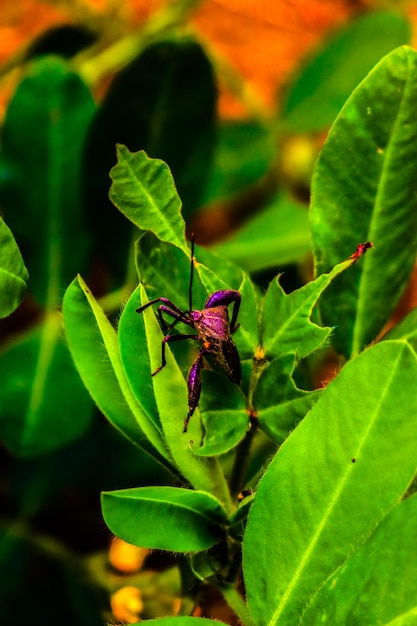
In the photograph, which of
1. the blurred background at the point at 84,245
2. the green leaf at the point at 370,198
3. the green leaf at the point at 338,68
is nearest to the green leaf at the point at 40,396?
the blurred background at the point at 84,245

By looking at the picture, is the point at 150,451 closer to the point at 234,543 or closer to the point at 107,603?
the point at 234,543

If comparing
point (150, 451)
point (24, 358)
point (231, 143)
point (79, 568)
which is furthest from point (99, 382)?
point (231, 143)

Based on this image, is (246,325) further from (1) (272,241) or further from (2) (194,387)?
(1) (272,241)

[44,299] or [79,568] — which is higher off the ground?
[44,299]

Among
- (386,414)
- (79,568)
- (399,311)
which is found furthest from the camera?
(399,311)

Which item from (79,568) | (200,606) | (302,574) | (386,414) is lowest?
(79,568)

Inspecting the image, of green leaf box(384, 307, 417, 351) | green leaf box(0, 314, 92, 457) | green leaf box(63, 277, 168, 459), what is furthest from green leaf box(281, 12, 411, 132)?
green leaf box(63, 277, 168, 459)

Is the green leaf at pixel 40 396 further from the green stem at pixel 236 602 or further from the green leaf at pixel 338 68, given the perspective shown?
the green leaf at pixel 338 68

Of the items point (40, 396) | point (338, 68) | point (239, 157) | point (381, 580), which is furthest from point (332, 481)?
point (338, 68)
